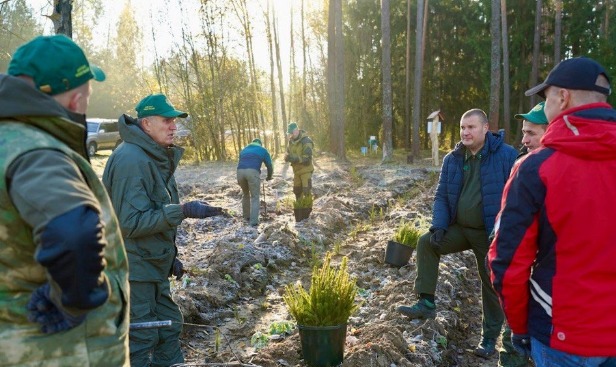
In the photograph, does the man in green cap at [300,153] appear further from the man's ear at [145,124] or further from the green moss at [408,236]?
the man's ear at [145,124]

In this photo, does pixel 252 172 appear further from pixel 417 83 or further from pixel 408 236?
pixel 417 83

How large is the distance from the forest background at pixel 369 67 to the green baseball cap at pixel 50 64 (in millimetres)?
20238

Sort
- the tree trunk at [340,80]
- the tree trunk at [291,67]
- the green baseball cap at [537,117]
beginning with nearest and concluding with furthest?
the green baseball cap at [537,117], the tree trunk at [340,80], the tree trunk at [291,67]

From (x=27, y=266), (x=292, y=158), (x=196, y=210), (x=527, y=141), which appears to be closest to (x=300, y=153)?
(x=292, y=158)

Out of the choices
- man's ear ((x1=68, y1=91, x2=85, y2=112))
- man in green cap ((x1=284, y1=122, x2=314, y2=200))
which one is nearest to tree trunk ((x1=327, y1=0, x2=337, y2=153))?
Result: man in green cap ((x1=284, y1=122, x2=314, y2=200))

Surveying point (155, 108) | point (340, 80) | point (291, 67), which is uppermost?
point (291, 67)

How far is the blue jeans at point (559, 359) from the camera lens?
229 cm

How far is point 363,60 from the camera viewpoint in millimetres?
29281

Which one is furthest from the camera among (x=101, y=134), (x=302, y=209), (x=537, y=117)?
(x=101, y=134)

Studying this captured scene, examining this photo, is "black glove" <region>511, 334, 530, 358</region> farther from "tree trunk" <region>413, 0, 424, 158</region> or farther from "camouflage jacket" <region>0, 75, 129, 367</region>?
"tree trunk" <region>413, 0, 424, 158</region>

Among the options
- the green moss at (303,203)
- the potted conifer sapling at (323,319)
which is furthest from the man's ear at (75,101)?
the green moss at (303,203)

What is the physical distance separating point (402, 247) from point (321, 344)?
3116 millimetres

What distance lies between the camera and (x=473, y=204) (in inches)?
182

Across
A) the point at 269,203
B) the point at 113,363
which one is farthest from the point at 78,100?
the point at 269,203
